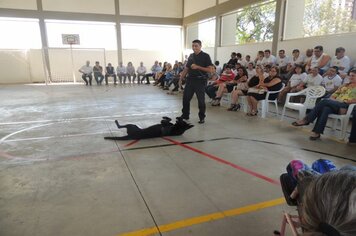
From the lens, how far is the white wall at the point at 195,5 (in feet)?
42.9

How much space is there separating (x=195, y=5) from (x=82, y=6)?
245 inches

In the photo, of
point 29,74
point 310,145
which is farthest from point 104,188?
point 29,74

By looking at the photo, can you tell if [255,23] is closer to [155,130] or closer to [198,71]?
[198,71]

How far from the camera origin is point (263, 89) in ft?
18.6

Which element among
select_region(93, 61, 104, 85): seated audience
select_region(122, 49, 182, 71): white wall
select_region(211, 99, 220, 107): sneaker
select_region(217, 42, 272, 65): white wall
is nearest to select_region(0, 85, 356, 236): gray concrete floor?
select_region(211, 99, 220, 107): sneaker

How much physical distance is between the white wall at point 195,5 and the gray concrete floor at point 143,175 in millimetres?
9739

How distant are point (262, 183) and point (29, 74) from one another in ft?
49.4

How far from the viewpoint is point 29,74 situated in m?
14.2

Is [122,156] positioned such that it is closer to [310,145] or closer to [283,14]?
[310,145]

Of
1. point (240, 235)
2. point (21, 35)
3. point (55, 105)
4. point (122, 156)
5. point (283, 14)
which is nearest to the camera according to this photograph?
point (240, 235)

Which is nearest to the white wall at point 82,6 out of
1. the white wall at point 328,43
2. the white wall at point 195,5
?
the white wall at point 195,5

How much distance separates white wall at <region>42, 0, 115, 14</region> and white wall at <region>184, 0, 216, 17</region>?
14.1ft

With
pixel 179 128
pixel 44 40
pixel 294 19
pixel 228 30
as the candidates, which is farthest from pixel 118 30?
pixel 179 128

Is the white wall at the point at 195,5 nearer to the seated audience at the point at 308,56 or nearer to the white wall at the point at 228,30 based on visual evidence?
the white wall at the point at 228,30
